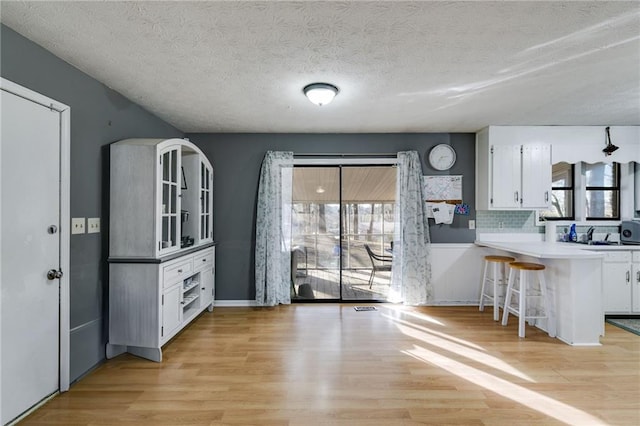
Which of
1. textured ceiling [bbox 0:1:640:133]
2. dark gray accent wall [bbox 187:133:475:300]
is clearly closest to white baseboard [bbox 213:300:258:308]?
dark gray accent wall [bbox 187:133:475:300]

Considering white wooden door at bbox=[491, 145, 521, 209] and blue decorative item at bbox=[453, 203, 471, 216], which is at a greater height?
white wooden door at bbox=[491, 145, 521, 209]

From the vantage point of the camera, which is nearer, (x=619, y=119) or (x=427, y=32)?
(x=427, y=32)

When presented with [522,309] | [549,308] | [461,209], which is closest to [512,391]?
[522,309]

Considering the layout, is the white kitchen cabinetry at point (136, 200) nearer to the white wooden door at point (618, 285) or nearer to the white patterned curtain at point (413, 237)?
the white patterned curtain at point (413, 237)

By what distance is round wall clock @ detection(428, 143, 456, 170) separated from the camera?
4.43m

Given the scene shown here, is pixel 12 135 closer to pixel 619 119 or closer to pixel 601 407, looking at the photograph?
pixel 601 407

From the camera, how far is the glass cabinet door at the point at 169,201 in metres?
2.92

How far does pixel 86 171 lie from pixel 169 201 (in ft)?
2.30

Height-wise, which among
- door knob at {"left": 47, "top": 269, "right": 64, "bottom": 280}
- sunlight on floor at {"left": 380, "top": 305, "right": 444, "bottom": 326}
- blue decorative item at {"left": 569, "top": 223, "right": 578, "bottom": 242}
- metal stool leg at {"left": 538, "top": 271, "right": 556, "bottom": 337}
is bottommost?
sunlight on floor at {"left": 380, "top": 305, "right": 444, "bottom": 326}

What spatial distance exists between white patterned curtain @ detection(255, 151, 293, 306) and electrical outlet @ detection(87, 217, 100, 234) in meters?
1.95

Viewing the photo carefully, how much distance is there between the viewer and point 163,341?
281 cm

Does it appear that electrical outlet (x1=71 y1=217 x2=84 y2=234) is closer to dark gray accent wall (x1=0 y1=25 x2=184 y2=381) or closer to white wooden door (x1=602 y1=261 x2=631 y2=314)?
dark gray accent wall (x1=0 y1=25 x2=184 y2=381)

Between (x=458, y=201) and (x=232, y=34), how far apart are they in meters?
3.59

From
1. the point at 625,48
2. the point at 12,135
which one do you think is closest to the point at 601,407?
the point at 625,48
